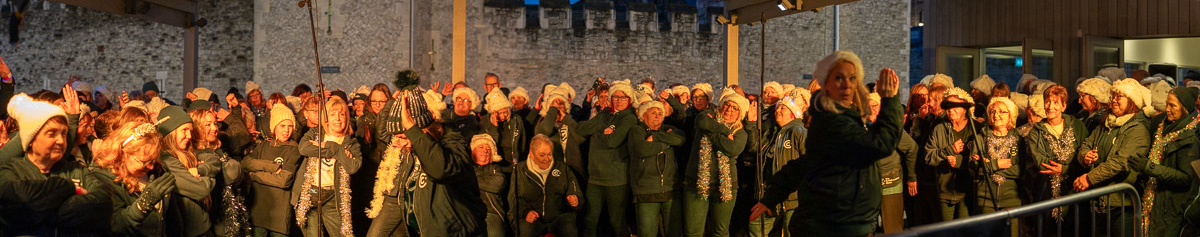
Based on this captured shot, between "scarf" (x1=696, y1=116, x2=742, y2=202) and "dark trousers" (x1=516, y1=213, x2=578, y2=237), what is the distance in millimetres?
996

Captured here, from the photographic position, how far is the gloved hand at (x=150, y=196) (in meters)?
4.88

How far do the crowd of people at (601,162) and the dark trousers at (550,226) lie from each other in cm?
1

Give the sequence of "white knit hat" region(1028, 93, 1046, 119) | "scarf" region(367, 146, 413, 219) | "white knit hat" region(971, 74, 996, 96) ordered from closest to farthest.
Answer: "scarf" region(367, 146, 413, 219) → "white knit hat" region(1028, 93, 1046, 119) → "white knit hat" region(971, 74, 996, 96)

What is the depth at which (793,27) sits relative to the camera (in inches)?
1103

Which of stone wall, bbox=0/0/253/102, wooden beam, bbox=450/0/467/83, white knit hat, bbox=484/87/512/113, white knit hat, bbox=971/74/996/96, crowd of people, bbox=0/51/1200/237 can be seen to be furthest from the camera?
stone wall, bbox=0/0/253/102

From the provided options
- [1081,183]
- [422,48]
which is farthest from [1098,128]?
[422,48]

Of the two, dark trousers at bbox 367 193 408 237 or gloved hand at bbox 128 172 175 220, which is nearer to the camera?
gloved hand at bbox 128 172 175 220

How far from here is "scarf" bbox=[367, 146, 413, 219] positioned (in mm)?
6363

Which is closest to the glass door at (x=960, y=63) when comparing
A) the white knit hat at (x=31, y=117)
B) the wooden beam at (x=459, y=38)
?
the wooden beam at (x=459, y=38)

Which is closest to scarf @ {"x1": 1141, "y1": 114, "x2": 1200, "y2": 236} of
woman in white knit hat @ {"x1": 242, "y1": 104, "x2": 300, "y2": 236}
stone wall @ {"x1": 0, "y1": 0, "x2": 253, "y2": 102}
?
woman in white knit hat @ {"x1": 242, "y1": 104, "x2": 300, "y2": 236}

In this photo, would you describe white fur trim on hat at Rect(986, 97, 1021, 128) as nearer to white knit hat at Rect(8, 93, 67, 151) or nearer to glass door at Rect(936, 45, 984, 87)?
white knit hat at Rect(8, 93, 67, 151)

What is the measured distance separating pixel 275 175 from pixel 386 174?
102cm

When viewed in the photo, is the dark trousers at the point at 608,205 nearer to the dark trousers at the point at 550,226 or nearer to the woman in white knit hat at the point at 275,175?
the dark trousers at the point at 550,226

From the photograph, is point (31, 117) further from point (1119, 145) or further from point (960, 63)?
point (960, 63)
